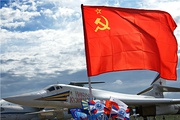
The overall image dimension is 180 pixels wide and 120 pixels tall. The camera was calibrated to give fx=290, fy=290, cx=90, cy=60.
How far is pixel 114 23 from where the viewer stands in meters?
10.3

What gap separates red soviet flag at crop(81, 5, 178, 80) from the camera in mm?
9719

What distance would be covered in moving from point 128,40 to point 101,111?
11.8 feet

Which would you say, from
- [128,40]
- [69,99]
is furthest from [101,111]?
[69,99]

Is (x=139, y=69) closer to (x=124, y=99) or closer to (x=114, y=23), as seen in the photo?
(x=114, y=23)

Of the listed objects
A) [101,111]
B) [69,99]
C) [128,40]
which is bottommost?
[69,99]

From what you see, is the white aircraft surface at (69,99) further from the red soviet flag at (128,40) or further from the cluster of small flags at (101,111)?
the cluster of small flags at (101,111)

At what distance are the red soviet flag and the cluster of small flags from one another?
176 centimetres

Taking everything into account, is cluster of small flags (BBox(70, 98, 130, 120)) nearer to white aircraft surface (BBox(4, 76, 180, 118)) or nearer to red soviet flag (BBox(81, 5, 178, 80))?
red soviet flag (BBox(81, 5, 178, 80))

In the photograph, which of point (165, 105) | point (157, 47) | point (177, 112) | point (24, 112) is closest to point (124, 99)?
point (165, 105)

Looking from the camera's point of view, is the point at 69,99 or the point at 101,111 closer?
the point at 101,111

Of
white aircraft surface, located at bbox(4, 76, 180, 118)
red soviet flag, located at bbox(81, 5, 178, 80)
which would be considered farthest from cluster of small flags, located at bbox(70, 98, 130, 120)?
white aircraft surface, located at bbox(4, 76, 180, 118)

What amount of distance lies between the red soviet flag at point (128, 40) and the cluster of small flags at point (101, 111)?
1761 mm

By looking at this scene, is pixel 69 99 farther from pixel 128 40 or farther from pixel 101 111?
pixel 101 111

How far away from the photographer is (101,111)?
7469 mm
